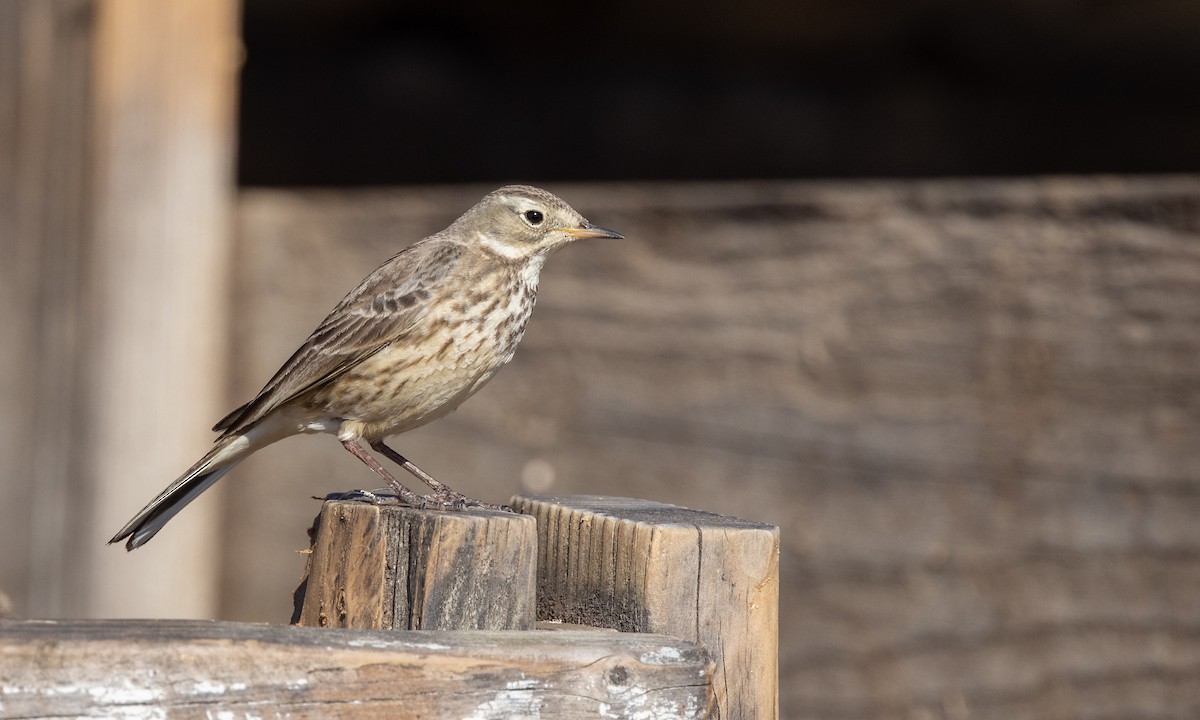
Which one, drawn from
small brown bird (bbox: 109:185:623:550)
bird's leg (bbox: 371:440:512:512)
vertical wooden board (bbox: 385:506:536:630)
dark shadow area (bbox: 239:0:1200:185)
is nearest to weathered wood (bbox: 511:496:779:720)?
vertical wooden board (bbox: 385:506:536:630)

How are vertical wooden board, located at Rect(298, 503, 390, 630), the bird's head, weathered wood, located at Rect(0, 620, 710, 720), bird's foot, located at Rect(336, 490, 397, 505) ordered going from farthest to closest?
the bird's head < bird's foot, located at Rect(336, 490, 397, 505) < vertical wooden board, located at Rect(298, 503, 390, 630) < weathered wood, located at Rect(0, 620, 710, 720)

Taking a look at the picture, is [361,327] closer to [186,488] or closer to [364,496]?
[186,488]

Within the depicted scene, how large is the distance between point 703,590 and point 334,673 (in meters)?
0.73

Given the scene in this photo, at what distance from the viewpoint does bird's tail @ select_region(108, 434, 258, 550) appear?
385 centimetres

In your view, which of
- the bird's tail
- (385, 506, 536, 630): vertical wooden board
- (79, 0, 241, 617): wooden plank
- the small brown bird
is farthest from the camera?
(79, 0, 241, 617): wooden plank

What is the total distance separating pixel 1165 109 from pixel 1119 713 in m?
1.88

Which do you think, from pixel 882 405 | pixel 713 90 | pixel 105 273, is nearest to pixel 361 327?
pixel 105 273

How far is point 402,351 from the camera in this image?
425 centimetres

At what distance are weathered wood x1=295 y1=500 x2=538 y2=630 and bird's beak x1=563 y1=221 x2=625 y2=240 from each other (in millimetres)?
1970

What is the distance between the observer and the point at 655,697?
81.4 inches

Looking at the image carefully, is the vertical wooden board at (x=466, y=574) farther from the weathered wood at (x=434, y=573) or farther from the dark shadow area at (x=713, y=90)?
the dark shadow area at (x=713, y=90)

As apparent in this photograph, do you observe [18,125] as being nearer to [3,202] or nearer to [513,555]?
[3,202]

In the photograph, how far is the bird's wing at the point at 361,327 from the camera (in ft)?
13.9

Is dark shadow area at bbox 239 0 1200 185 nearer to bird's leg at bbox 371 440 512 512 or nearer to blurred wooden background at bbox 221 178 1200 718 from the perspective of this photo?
blurred wooden background at bbox 221 178 1200 718
